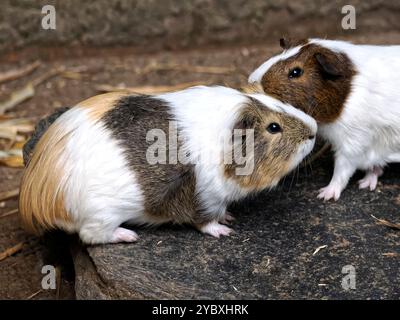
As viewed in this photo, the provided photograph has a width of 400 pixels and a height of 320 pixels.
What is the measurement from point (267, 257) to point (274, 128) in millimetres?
693

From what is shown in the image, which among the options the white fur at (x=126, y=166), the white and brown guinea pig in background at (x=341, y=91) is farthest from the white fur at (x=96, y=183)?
the white and brown guinea pig in background at (x=341, y=91)

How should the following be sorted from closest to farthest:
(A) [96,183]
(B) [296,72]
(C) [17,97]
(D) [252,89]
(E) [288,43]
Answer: (A) [96,183]
(D) [252,89]
(B) [296,72]
(E) [288,43]
(C) [17,97]

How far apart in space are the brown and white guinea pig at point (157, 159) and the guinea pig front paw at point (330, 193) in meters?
0.45

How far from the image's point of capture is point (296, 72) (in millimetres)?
4246

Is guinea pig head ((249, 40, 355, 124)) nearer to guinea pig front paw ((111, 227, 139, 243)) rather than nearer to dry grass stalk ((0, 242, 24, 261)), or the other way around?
guinea pig front paw ((111, 227, 139, 243))

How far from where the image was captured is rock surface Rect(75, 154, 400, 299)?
3498 mm

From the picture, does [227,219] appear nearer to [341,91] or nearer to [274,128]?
[274,128]

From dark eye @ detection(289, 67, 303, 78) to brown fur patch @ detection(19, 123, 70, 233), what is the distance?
1.39 metres

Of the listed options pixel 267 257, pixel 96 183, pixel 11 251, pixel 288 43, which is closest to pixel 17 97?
pixel 11 251

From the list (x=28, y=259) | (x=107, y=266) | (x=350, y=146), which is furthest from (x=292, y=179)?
(x=28, y=259)

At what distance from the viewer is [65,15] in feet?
22.0

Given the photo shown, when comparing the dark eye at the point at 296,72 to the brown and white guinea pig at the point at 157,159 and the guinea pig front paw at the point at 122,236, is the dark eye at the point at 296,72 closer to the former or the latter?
the brown and white guinea pig at the point at 157,159

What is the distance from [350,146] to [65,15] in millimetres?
3464

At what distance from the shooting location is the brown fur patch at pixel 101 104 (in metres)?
3.80
